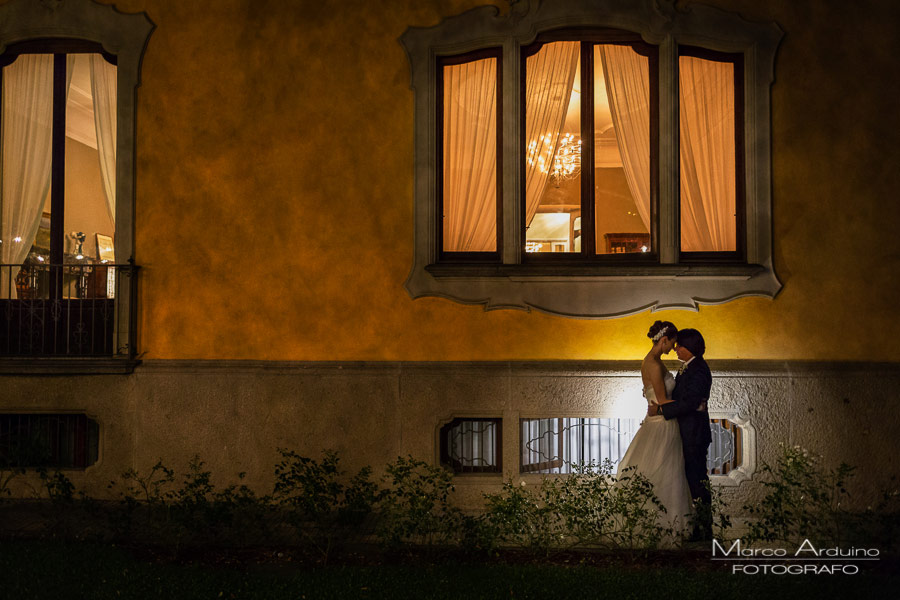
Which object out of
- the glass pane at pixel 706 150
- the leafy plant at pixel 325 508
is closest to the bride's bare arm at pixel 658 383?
the glass pane at pixel 706 150

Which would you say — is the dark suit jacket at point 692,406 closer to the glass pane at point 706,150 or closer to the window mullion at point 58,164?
the glass pane at point 706,150

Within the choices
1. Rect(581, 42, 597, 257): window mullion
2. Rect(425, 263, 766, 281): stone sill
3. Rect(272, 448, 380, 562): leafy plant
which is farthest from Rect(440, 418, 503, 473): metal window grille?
Rect(581, 42, 597, 257): window mullion

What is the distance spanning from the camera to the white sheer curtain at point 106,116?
881 cm

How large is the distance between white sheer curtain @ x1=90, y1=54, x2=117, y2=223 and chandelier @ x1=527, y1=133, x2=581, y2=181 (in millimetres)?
4817

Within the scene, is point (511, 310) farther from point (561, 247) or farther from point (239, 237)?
point (239, 237)

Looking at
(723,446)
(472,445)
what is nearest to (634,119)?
(723,446)

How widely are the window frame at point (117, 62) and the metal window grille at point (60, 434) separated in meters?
0.65

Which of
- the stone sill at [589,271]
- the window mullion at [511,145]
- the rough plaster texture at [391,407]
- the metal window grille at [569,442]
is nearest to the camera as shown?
the rough plaster texture at [391,407]

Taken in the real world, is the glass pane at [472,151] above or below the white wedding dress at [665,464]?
above

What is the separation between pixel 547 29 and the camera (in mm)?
8523

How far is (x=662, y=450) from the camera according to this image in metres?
6.99

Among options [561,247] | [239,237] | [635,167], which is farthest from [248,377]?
[635,167]

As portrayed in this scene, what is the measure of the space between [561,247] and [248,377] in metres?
3.76

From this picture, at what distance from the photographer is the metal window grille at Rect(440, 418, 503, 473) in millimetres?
8414
